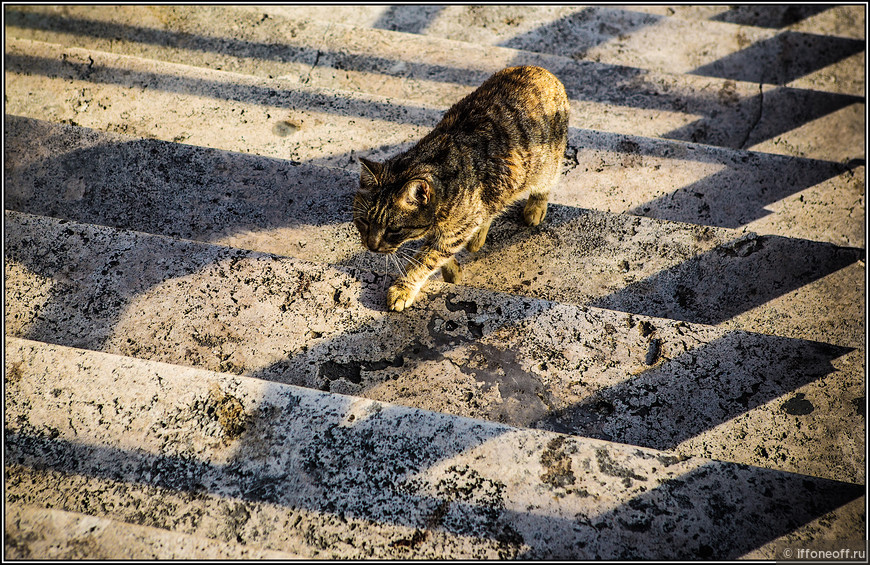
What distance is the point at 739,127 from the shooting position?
305 cm

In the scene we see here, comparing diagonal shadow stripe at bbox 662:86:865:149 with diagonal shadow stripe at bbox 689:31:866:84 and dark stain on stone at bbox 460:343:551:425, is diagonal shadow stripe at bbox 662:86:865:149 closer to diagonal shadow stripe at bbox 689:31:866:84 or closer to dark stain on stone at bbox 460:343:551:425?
diagonal shadow stripe at bbox 689:31:866:84

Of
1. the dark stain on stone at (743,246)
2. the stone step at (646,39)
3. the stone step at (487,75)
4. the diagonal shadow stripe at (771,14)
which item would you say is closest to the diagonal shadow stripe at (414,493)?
the dark stain on stone at (743,246)

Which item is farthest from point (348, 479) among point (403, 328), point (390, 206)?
point (390, 206)

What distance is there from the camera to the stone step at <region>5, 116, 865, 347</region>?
218 cm

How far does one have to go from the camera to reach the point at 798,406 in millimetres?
1784

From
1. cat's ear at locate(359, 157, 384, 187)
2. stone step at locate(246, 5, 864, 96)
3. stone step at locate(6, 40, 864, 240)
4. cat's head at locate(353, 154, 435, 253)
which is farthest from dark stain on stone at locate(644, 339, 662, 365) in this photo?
stone step at locate(246, 5, 864, 96)

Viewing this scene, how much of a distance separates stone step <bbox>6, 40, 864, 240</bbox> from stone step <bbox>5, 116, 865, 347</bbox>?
0.76 feet

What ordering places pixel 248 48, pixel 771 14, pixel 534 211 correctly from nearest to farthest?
1. pixel 534 211
2. pixel 248 48
3. pixel 771 14

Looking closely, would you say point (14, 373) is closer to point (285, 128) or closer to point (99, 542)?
point (99, 542)

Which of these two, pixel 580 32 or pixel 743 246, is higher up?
pixel 580 32

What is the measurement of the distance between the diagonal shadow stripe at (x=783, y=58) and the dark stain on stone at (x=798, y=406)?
260 cm

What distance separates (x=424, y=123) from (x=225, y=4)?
1897mm

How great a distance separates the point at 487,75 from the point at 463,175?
1.31 metres

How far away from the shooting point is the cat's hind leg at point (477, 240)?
224 centimetres
